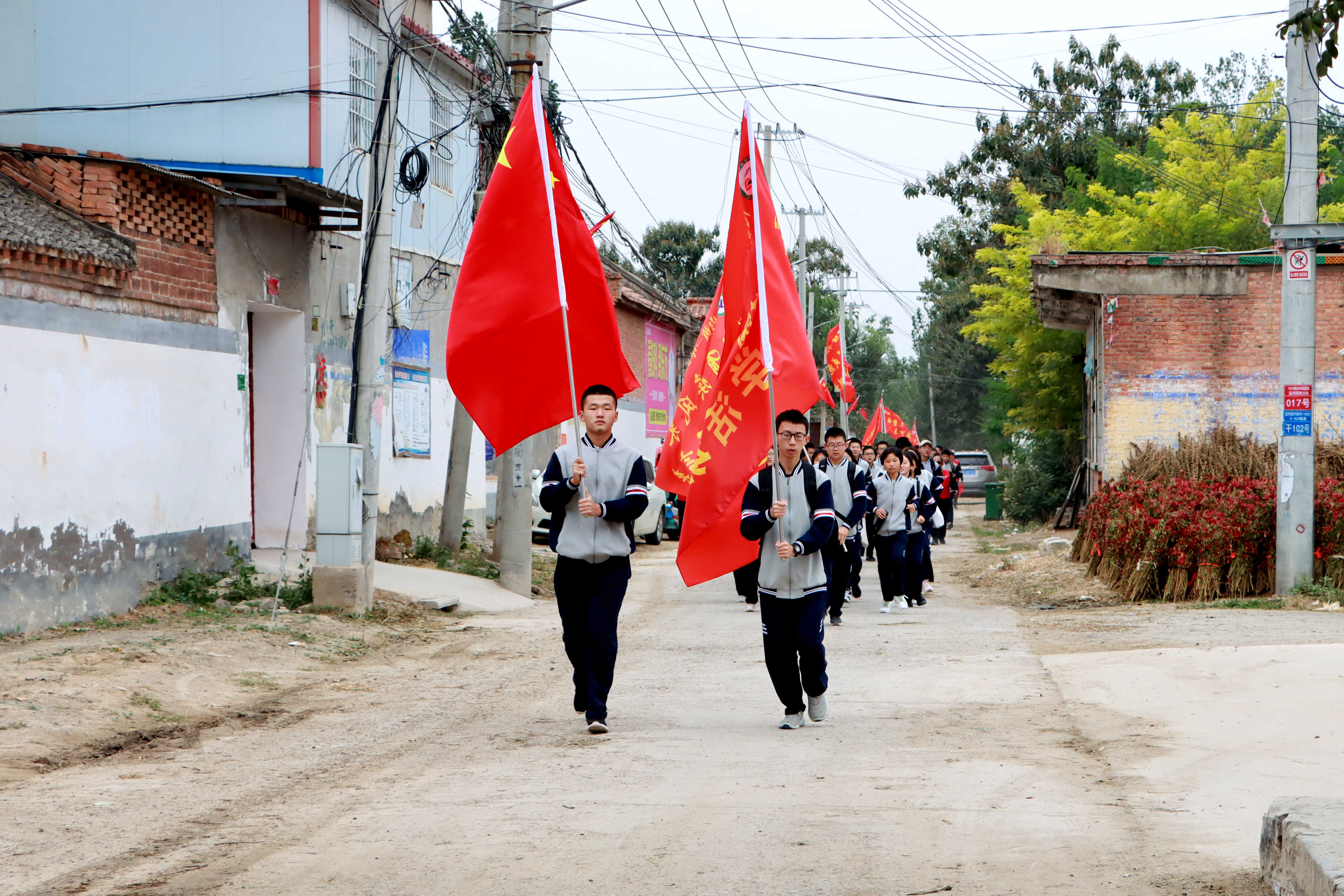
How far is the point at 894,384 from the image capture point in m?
130

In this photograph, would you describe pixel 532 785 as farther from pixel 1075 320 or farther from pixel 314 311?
pixel 1075 320

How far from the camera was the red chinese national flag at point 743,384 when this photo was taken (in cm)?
836

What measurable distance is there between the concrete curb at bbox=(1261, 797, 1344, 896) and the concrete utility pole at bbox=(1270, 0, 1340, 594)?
10519mm

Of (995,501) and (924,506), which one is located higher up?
(924,506)

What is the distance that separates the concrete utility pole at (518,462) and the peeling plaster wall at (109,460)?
3.13 metres

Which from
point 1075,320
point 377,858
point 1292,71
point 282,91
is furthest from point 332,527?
point 1075,320

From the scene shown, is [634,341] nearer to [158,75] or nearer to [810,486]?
[158,75]

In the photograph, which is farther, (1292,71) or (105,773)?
(1292,71)

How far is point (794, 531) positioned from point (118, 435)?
23.6ft

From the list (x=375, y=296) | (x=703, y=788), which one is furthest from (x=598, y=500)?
(x=375, y=296)

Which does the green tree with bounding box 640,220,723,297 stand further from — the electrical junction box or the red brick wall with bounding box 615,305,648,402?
the electrical junction box

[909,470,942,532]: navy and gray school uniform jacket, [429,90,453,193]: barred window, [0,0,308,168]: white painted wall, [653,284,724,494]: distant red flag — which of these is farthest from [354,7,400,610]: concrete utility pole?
[429,90,453,193]: barred window

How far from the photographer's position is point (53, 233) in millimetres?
11727

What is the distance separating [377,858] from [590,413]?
350 cm
